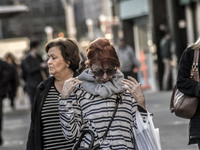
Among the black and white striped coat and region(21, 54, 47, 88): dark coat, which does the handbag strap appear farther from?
region(21, 54, 47, 88): dark coat

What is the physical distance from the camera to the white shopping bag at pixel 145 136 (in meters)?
5.26

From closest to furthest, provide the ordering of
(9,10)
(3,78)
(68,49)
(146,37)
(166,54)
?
(68,49)
(3,78)
(166,54)
(146,37)
(9,10)

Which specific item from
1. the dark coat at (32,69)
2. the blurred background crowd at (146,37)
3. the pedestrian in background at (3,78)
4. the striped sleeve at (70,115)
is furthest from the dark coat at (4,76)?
the striped sleeve at (70,115)

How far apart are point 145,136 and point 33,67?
1166 cm

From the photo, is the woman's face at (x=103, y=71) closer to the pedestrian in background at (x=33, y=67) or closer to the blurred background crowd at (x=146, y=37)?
the blurred background crowd at (x=146, y=37)

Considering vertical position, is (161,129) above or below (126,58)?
below

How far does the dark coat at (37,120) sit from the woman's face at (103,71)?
0.99 meters

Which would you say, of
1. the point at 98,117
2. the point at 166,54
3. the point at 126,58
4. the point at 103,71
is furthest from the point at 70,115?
the point at 166,54

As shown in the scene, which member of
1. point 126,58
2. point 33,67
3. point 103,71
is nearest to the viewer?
point 103,71

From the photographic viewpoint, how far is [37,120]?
607 centimetres

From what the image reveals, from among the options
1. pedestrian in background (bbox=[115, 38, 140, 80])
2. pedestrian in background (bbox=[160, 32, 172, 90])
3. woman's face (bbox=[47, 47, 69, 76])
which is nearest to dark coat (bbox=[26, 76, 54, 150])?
woman's face (bbox=[47, 47, 69, 76])

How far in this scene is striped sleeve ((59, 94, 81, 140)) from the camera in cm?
523

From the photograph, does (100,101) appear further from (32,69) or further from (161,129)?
(32,69)

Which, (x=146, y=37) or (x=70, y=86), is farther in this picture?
(x=146, y=37)
